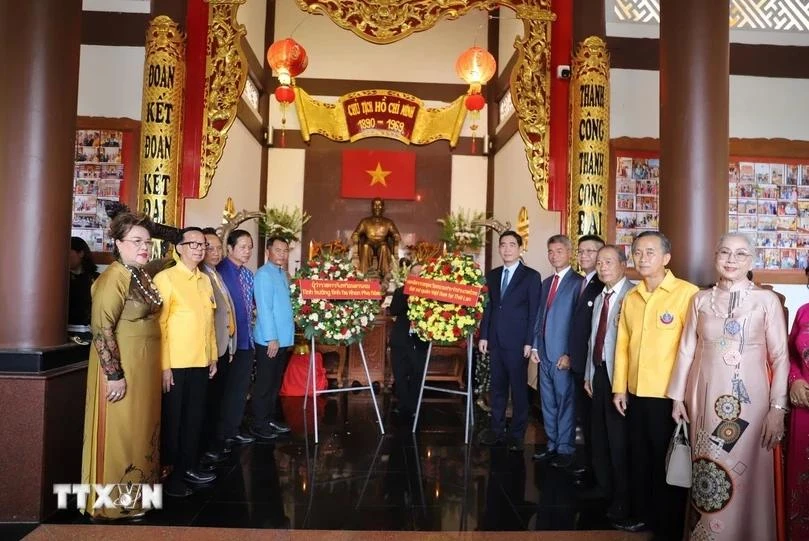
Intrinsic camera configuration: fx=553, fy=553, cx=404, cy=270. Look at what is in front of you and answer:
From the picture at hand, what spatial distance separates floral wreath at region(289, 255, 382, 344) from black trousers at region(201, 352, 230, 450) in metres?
0.71

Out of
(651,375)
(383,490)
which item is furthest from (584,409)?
(383,490)

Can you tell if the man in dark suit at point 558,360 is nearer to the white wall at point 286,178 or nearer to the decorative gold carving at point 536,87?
the decorative gold carving at point 536,87

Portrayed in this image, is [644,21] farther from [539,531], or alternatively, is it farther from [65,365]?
[65,365]

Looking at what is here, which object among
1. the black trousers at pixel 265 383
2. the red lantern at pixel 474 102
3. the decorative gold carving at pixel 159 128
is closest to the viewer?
the black trousers at pixel 265 383

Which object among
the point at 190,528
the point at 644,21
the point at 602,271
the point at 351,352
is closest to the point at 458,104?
the point at 644,21

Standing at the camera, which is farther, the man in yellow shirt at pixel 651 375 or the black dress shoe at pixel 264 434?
the black dress shoe at pixel 264 434

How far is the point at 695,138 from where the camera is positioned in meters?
3.21

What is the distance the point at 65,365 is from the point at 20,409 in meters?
0.29

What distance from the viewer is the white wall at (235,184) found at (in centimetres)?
596

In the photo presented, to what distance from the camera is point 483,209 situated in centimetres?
909

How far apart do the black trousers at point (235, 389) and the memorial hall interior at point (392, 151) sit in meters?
0.29

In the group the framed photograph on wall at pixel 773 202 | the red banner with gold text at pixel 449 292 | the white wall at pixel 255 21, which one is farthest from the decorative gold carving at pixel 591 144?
the white wall at pixel 255 21

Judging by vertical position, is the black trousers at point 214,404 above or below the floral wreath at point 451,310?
below

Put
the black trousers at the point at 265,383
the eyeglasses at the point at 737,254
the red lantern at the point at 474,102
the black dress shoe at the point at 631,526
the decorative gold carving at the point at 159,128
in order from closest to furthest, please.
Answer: the eyeglasses at the point at 737,254, the black dress shoe at the point at 631,526, the black trousers at the point at 265,383, the decorative gold carving at the point at 159,128, the red lantern at the point at 474,102
